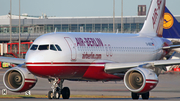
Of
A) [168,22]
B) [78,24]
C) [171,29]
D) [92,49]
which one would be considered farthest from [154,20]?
[78,24]

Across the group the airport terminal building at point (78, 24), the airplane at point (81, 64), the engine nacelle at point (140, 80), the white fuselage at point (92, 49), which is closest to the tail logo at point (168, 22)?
the white fuselage at point (92, 49)

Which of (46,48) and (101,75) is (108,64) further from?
(46,48)

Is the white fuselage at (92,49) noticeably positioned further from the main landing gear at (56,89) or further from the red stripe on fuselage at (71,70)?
the main landing gear at (56,89)

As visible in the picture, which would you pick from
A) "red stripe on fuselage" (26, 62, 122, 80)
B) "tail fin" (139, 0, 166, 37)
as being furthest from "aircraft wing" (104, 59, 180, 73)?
"tail fin" (139, 0, 166, 37)

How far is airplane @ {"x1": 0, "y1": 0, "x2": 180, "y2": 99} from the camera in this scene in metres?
22.8

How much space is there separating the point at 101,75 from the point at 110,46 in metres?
3.08

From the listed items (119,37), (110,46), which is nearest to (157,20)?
(119,37)

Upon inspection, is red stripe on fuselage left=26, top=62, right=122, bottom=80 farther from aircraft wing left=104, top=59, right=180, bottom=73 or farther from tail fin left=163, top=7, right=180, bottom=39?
tail fin left=163, top=7, right=180, bottom=39

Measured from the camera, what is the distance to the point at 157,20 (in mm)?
36812

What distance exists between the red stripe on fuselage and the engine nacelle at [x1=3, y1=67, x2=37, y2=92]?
2.63m

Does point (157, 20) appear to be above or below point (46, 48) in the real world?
above

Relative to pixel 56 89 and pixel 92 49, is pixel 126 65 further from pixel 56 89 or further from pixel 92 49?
pixel 56 89

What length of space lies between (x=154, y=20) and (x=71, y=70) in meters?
15.2

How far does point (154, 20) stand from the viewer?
120ft
